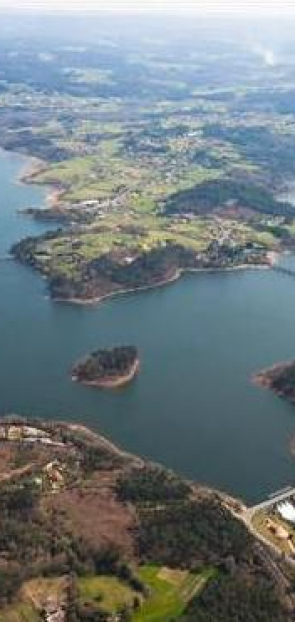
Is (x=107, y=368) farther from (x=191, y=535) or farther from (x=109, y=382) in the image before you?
(x=191, y=535)

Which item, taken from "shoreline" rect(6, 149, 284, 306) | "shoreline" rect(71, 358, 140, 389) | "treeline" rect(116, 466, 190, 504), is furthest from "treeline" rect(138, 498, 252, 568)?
"shoreline" rect(6, 149, 284, 306)

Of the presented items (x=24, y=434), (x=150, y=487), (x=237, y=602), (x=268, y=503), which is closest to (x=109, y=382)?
(x=24, y=434)

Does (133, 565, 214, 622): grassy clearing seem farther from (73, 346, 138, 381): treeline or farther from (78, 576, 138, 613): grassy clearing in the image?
(73, 346, 138, 381): treeline

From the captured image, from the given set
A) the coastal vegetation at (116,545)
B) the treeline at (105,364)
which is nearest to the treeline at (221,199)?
the treeline at (105,364)

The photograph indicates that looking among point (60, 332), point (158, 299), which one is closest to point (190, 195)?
point (158, 299)

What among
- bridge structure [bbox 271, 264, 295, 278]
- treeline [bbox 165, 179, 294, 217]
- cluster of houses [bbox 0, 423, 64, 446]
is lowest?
treeline [bbox 165, 179, 294, 217]

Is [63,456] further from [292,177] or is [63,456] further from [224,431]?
[292,177]

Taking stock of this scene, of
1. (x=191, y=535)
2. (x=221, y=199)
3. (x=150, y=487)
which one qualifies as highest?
(x=191, y=535)
